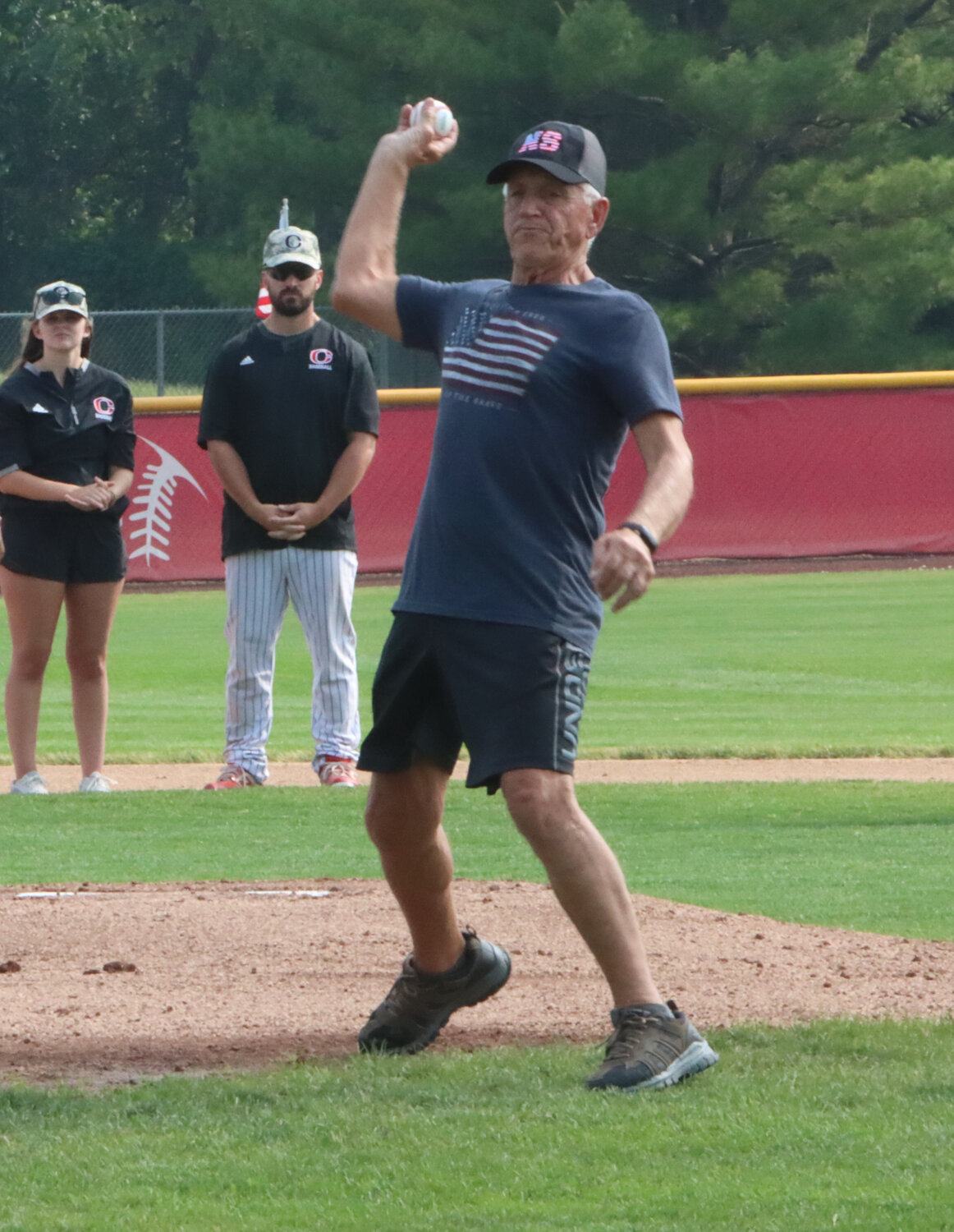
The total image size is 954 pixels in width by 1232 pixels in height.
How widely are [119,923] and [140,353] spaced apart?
87.8 ft

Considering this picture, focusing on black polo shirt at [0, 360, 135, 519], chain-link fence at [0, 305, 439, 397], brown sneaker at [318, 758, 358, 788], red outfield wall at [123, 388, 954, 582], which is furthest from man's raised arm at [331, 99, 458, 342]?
chain-link fence at [0, 305, 439, 397]

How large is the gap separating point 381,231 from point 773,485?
18.0m

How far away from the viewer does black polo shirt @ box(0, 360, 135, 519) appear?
817 centimetres

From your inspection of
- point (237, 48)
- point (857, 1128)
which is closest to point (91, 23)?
point (237, 48)

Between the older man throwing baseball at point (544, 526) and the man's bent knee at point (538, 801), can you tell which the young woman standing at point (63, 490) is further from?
the man's bent knee at point (538, 801)

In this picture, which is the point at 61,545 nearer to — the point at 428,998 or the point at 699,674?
the point at 428,998

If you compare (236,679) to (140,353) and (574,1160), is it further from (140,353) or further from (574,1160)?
(140,353)

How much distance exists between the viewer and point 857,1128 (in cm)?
353

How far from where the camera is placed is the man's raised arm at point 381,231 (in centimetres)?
432

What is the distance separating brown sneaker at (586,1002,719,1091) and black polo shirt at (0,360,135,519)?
15.7 feet

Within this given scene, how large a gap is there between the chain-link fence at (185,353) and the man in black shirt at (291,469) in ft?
64.5

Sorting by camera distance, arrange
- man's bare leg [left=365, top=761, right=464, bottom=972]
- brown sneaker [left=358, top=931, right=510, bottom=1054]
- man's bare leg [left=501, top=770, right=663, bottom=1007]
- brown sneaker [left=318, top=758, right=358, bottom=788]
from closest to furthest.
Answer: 1. man's bare leg [left=501, top=770, right=663, bottom=1007]
2. man's bare leg [left=365, top=761, right=464, bottom=972]
3. brown sneaker [left=358, top=931, right=510, bottom=1054]
4. brown sneaker [left=318, top=758, right=358, bottom=788]

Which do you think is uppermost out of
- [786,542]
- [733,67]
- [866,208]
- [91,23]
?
[91,23]

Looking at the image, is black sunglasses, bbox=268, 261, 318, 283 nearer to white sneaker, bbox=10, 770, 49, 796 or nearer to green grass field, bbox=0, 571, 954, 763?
white sneaker, bbox=10, 770, 49, 796
